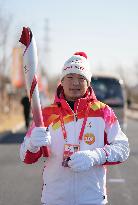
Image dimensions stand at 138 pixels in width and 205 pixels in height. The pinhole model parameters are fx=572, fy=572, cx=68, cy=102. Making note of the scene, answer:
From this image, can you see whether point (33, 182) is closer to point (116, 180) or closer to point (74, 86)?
point (116, 180)

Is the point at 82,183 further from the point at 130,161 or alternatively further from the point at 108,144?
the point at 130,161

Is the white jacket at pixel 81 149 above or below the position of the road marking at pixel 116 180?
above

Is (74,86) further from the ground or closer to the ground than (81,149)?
further from the ground

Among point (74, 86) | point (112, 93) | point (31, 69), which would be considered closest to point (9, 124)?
point (112, 93)

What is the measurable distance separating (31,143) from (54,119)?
0.91ft

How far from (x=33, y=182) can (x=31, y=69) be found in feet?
21.3

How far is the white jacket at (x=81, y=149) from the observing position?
357 cm

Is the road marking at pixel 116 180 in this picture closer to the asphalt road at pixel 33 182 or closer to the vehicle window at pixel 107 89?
the asphalt road at pixel 33 182

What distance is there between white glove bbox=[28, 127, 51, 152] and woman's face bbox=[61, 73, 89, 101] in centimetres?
36

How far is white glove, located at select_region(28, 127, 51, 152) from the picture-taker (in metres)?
3.42

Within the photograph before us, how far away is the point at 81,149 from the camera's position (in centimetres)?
361

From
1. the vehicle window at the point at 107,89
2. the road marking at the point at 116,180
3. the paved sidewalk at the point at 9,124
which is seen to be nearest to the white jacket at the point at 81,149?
the road marking at the point at 116,180

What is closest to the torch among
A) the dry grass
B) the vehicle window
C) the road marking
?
the road marking

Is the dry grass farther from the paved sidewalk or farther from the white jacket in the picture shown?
the white jacket
